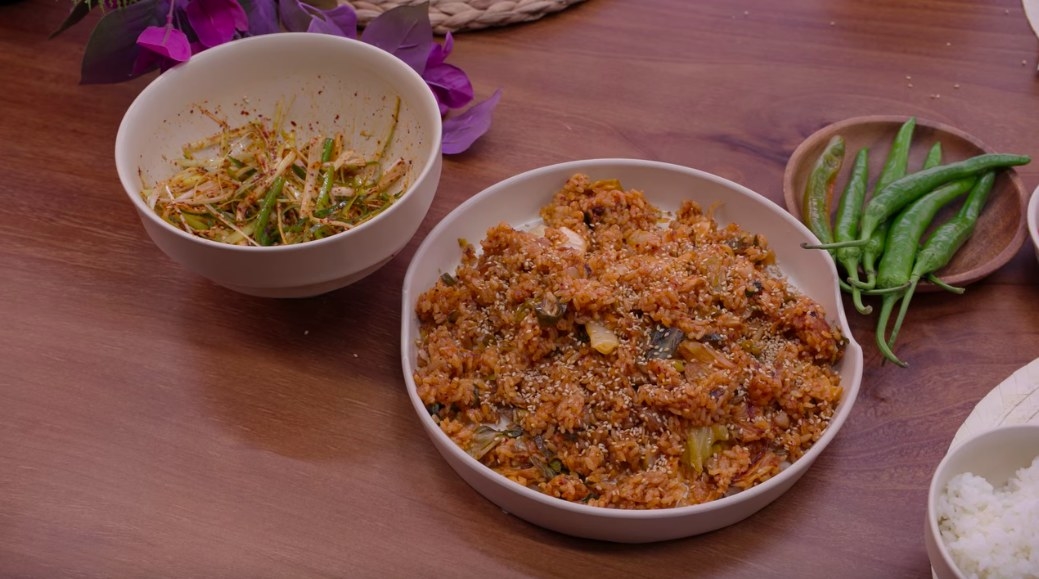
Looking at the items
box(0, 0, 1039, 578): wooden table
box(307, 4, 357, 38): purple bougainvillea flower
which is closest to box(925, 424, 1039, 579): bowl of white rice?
box(0, 0, 1039, 578): wooden table

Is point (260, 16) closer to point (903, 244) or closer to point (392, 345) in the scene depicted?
point (392, 345)

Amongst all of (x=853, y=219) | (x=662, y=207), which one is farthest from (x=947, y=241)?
(x=662, y=207)

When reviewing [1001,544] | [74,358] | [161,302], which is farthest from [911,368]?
[74,358]

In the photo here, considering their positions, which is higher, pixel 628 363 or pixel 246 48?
pixel 246 48

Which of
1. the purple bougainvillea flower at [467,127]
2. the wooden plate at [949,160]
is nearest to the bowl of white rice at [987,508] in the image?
the wooden plate at [949,160]

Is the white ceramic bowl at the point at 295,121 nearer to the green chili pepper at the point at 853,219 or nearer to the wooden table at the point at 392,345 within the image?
the wooden table at the point at 392,345
